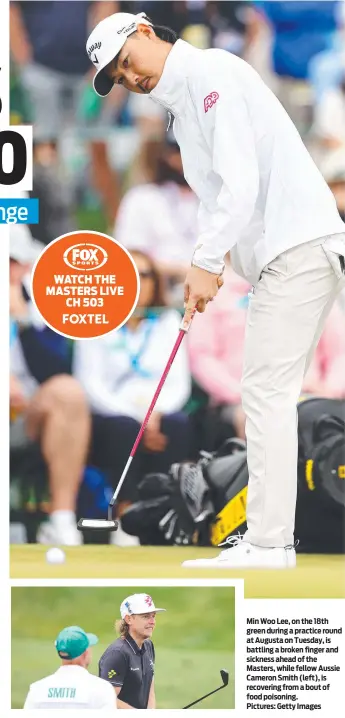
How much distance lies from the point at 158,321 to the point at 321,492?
79 cm

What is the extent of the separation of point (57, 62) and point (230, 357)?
1.14 metres

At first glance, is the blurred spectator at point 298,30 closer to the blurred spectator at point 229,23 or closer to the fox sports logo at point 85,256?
the blurred spectator at point 229,23

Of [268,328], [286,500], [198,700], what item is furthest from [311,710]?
[268,328]

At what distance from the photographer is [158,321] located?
16.3ft

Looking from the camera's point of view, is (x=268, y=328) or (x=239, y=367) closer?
(x=268, y=328)

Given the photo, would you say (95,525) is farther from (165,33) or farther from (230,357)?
(165,33)

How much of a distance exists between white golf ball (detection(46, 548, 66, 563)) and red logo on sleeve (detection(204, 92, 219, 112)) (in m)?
1.50

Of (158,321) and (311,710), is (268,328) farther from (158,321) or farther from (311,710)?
(311,710)

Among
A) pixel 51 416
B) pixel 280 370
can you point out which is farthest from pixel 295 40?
pixel 51 416

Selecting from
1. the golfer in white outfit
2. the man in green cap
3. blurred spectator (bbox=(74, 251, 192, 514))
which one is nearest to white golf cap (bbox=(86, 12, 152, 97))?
the golfer in white outfit

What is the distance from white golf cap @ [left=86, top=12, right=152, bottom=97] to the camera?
466 centimetres

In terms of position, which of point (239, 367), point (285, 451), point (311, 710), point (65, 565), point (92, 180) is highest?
point (92, 180)

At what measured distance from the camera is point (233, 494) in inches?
193

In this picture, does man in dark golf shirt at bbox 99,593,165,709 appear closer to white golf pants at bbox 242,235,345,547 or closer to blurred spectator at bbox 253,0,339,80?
white golf pants at bbox 242,235,345,547
